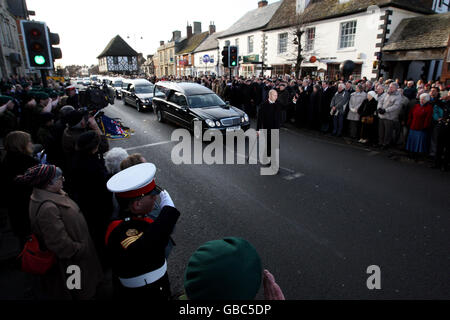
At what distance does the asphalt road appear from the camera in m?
3.23

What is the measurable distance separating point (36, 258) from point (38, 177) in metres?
0.68

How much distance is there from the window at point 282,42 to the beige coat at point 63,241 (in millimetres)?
28029

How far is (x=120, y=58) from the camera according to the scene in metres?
74.2

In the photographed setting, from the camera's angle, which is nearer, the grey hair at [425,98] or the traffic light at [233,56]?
the grey hair at [425,98]

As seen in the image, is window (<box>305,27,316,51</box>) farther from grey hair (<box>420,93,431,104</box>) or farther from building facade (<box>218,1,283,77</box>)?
grey hair (<box>420,93,431,104</box>)

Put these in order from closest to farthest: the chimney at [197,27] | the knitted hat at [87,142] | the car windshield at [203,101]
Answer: the knitted hat at [87,142], the car windshield at [203,101], the chimney at [197,27]

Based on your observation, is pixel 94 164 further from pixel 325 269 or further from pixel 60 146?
→ pixel 325 269

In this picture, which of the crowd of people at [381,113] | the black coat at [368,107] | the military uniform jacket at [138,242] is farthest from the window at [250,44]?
the military uniform jacket at [138,242]

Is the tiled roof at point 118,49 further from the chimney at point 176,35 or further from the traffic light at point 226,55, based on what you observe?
the traffic light at point 226,55

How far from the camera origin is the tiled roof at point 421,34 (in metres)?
16.3

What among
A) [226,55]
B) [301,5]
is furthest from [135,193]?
[301,5]

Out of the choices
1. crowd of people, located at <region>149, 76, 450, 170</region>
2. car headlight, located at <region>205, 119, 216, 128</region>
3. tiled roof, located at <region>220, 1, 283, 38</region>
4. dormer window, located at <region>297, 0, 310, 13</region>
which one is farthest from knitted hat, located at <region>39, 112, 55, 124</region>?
tiled roof, located at <region>220, 1, 283, 38</region>

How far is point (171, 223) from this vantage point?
1.83m

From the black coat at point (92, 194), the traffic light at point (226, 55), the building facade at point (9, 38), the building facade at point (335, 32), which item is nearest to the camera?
the black coat at point (92, 194)
